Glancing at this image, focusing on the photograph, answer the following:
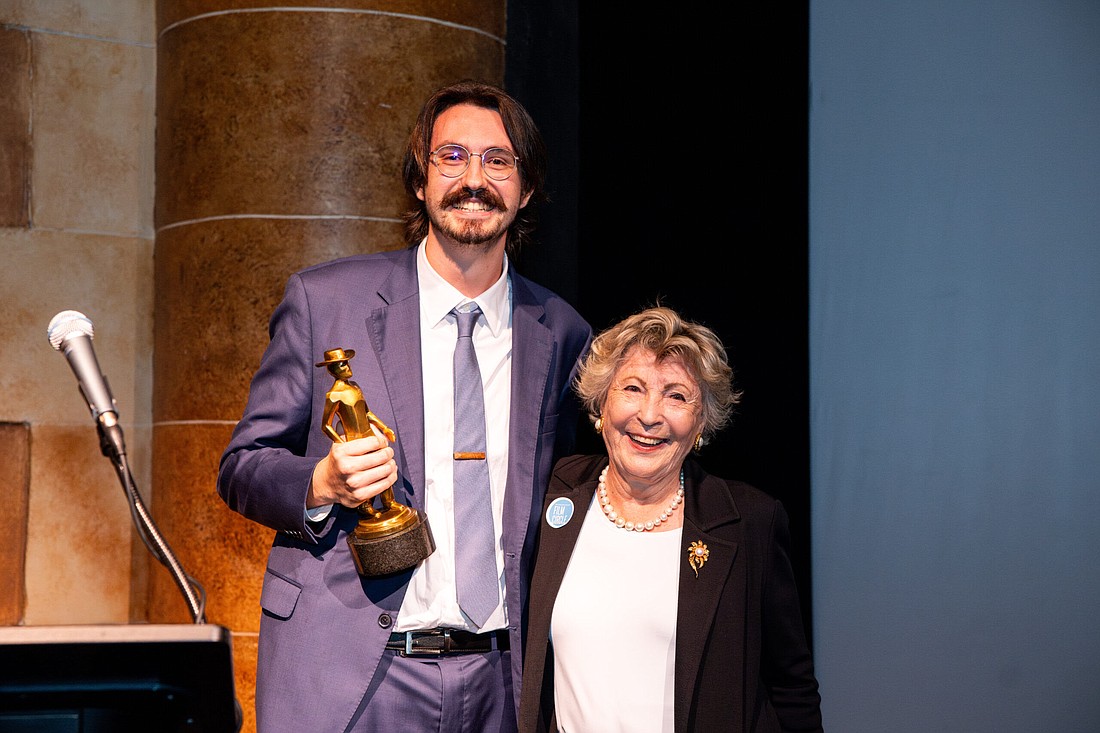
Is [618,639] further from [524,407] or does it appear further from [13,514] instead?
[13,514]

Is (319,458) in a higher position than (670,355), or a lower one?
lower

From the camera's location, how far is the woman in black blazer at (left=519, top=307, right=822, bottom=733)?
6.59 ft

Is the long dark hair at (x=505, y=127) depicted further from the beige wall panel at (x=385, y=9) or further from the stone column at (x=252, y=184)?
the beige wall panel at (x=385, y=9)

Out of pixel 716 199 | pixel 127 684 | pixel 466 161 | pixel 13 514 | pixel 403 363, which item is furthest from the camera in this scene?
pixel 13 514

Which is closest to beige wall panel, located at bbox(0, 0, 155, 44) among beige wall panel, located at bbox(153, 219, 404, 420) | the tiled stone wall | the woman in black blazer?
the tiled stone wall

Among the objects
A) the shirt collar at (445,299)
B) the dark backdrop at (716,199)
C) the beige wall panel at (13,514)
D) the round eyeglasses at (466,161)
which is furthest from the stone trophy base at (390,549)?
the beige wall panel at (13,514)

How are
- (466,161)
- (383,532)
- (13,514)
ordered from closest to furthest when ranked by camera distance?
1. (383,532)
2. (466,161)
3. (13,514)

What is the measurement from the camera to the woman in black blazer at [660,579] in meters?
2.01

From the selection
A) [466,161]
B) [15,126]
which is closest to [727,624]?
[466,161]

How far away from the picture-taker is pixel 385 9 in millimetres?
3662

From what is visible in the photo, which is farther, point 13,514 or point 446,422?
point 13,514

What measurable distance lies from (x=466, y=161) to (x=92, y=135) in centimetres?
221

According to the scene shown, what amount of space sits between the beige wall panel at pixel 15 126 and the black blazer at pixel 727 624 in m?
2.59

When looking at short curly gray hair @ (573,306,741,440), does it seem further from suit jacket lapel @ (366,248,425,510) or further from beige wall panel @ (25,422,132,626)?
beige wall panel @ (25,422,132,626)
